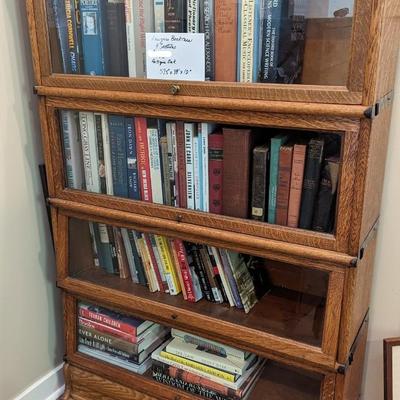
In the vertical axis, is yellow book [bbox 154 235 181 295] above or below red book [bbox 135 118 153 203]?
below

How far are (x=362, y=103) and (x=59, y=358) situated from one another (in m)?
1.23

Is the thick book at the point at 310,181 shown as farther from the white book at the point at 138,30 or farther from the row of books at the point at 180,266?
the white book at the point at 138,30

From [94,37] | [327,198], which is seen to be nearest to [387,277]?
[327,198]

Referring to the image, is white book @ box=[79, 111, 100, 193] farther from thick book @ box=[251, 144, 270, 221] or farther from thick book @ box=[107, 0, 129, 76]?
thick book @ box=[251, 144, 270, 221]

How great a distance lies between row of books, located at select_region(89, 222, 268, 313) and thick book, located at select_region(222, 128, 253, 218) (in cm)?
14

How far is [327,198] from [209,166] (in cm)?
28

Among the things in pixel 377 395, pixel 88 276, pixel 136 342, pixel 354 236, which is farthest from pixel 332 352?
pixel 88 276

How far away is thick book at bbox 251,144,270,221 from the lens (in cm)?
104

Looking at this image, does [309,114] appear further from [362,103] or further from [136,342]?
[136,342]

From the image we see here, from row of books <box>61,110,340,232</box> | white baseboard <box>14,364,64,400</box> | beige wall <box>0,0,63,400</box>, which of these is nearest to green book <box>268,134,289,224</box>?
row of books <box>61,110,340,232</box>

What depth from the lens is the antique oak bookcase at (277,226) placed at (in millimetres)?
902

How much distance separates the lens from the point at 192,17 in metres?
1.03

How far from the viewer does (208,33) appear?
3.34ft

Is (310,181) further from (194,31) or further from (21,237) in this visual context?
(21,237)
